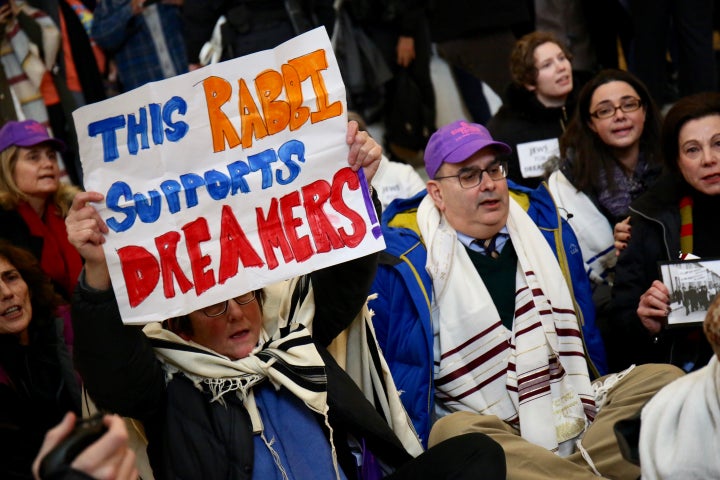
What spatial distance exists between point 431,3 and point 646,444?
157 inches

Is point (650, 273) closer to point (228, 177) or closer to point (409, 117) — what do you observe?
point (228, 177)

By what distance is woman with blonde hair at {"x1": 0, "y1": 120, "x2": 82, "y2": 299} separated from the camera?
167 inches

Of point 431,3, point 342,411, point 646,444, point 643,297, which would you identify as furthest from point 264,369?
point 431,3

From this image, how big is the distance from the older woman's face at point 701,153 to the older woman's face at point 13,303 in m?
2.34

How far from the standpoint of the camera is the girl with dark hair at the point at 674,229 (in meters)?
3.30

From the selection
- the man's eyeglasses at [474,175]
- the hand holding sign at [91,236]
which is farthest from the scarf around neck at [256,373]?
the man's eyeglasses at [474,175]

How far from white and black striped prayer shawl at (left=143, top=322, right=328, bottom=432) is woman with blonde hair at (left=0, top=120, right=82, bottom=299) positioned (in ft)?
5.60

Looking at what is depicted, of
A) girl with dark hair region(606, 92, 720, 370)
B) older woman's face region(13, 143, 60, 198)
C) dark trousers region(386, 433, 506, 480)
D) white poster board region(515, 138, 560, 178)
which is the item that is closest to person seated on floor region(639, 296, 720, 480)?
dark trousers region(386, 433, 506, 480)

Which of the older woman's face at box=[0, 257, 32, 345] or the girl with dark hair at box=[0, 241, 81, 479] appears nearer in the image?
the girl with dark hair at box=[0, 241, 81, 479]

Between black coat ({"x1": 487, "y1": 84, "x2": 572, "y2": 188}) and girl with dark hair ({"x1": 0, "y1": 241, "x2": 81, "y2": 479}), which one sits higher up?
black coat ({"x1": 487, "y1": 84, "x2": 572, "y2": 188})

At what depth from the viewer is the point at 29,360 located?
10.9 feet

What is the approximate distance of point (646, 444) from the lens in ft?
6.74

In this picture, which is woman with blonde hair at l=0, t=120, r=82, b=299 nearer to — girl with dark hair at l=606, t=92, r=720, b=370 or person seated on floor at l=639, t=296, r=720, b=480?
girl with dark hair at l=606, t=92, r=720, b=370

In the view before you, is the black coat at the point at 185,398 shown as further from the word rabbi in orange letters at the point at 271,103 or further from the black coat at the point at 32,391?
the black coat at the point at 32,391
